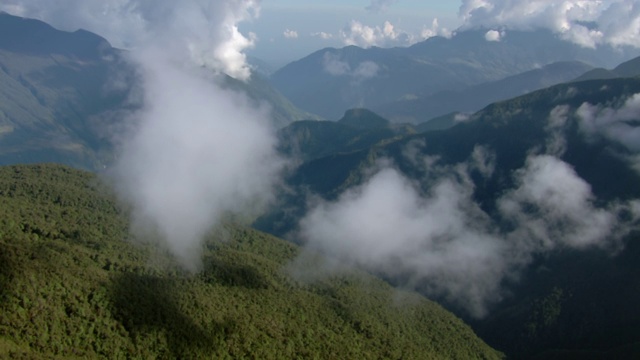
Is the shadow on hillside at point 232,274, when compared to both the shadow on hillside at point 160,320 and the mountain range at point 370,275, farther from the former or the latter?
the shadow on hillside at point 160,320

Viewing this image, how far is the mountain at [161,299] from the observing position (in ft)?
227

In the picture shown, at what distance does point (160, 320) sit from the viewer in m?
78.5

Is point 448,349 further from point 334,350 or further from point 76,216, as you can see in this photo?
point 76,216

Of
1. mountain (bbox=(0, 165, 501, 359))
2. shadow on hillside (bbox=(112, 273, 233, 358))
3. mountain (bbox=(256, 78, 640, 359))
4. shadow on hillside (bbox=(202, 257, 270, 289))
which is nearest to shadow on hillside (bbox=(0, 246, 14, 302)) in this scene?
mountain (bbox=(0, 165, 501, 359))

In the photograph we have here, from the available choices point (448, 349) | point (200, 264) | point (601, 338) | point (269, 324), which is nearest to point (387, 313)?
point (448, 349)

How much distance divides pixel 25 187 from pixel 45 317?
59395 millimetres

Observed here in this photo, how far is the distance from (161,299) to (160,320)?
5605 mm

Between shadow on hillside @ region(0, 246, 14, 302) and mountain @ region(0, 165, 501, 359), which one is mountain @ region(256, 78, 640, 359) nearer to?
mountain @ region(0, 165, 501, 359)

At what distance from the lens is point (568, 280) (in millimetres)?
145000

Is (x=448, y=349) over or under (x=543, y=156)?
under

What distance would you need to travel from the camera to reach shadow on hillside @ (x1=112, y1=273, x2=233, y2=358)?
246ft

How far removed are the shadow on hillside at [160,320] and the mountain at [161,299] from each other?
0.60 feet

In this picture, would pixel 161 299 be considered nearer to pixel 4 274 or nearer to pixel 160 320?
pixel 160 320

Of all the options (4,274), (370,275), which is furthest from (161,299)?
(370,275)
